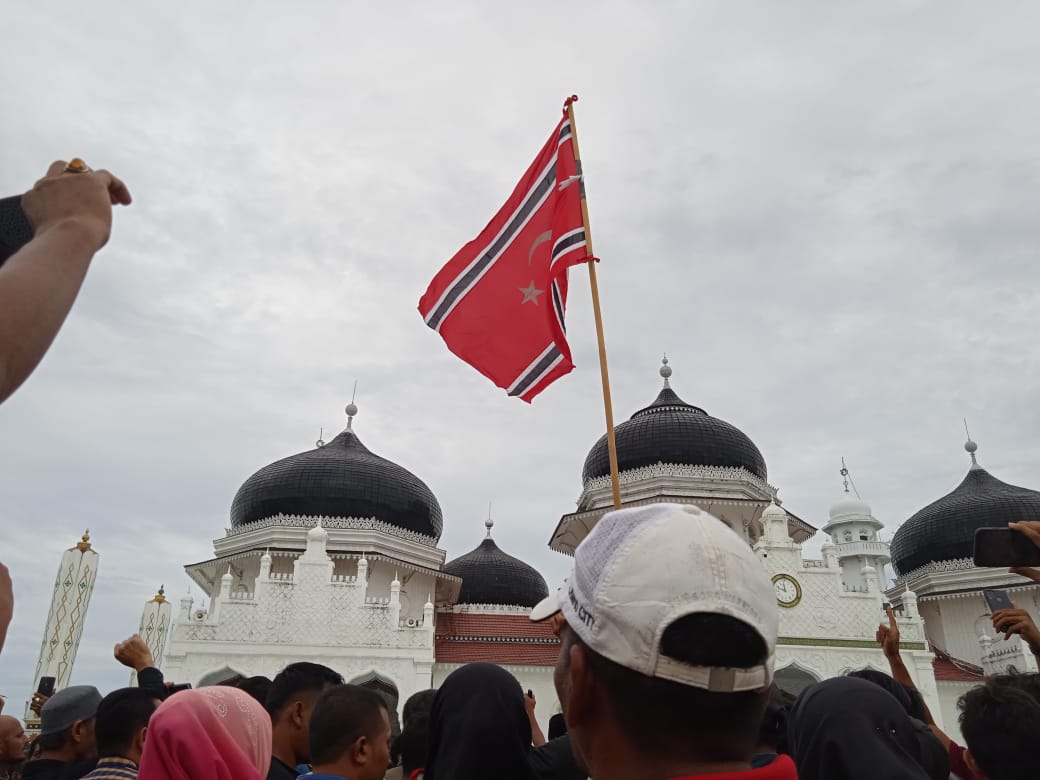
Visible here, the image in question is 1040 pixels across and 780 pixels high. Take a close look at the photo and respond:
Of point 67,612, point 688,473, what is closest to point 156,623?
point 67,612

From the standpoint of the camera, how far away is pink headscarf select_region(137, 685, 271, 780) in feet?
8.63

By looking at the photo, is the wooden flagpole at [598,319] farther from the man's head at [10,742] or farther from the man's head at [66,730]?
the man's head at [10,742]

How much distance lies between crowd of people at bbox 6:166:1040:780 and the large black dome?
21.0m

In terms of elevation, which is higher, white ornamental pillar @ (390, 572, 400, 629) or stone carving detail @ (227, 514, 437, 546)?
stone carving detail @ (227, 514, 437, 546)

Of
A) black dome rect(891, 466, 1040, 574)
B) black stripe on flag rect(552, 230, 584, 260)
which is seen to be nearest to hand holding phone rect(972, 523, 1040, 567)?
black stripe on flag rect(552, 230, 584, 260)

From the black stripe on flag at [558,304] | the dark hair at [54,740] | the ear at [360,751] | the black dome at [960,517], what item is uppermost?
the black dome at [960,517]

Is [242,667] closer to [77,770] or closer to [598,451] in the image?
[598,451]

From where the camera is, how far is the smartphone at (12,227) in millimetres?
1566

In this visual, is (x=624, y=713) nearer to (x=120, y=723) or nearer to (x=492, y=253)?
(x=120, y=723)

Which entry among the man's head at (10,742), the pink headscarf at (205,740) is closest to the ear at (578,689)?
the pink headscarf at (205,740)

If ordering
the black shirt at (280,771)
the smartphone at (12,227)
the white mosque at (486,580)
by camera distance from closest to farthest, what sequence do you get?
the smartphone at (12,227), the black shirt at (280,771), the white mosque at (486,580)

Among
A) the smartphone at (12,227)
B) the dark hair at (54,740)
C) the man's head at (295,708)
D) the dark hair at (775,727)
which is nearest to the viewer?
the smartphone at (12,227)

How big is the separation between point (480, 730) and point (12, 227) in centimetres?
181

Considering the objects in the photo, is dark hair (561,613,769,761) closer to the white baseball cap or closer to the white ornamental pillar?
the white baseball cap
